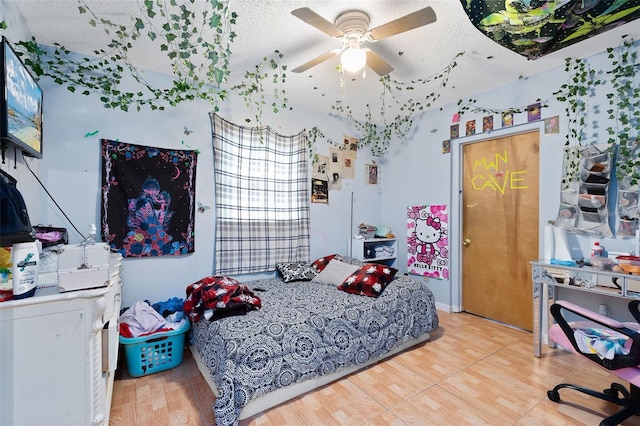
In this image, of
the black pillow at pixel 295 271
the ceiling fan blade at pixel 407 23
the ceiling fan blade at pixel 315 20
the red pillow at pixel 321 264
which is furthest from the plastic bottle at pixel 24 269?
the red pillow at pixel 321 264

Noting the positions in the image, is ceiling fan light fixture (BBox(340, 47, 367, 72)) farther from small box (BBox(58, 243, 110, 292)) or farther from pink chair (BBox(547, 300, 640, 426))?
pink chair (BBox(547, 300, 640, 426))

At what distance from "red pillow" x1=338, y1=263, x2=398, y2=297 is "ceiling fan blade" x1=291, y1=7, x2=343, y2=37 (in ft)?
6.35

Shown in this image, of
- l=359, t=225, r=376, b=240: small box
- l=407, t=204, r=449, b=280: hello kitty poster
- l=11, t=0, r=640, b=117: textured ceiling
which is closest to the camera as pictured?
l=11, t=0, r=640, b=117: textured ceiling

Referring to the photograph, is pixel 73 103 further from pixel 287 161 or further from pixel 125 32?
pixel 287 161

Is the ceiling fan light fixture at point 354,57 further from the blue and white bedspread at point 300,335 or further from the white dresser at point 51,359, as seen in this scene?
the white dresser at point 51,359

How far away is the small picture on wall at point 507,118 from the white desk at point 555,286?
1469mm

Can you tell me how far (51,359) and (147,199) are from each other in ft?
5.74

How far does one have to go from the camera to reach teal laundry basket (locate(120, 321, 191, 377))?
2.05 metres

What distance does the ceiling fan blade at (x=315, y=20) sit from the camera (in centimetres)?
154

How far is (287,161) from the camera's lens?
135 inches

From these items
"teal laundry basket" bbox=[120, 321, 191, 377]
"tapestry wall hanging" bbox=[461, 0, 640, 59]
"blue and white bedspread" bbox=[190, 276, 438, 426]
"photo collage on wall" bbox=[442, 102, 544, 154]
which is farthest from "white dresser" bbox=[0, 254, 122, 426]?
"photo collage on wall" bbox=[442, 102, 544, 154]

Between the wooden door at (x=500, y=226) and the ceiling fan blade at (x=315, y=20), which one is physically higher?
the ceiling fan blade at (x=315, y=20)

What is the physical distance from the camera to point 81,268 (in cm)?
113

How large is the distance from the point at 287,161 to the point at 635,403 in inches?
131
